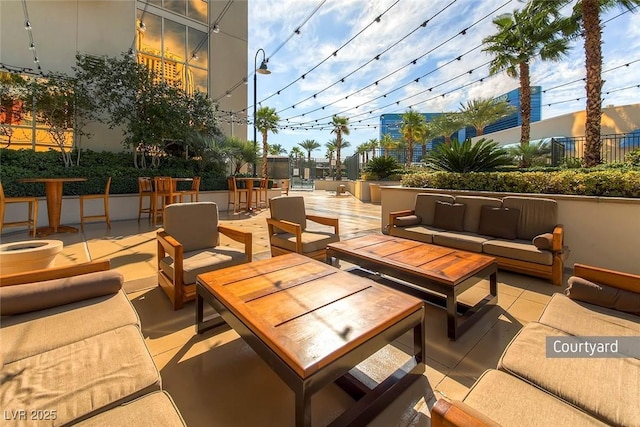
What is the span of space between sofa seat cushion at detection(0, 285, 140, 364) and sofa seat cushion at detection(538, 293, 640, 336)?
2.20 meters

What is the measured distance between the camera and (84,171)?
21.0ft

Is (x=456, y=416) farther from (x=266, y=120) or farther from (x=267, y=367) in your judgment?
(x=266, y=120)

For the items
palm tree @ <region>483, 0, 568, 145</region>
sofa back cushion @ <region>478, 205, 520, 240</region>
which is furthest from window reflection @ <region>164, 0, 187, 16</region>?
sofa back cushion @ <region>478, 205, 520, 240</region>

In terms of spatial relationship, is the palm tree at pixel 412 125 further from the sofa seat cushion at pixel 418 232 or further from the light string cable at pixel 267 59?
the sofa seat cushion at pixel 418 232

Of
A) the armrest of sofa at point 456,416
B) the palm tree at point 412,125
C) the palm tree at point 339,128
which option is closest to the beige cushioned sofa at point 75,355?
the armrest of sofa at point 456,416

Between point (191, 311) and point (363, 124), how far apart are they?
13.3 metres

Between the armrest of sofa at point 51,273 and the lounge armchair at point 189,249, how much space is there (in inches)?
21.2

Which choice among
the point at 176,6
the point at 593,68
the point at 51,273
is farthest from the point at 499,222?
the point at 176,6

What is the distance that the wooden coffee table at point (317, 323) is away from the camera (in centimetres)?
114

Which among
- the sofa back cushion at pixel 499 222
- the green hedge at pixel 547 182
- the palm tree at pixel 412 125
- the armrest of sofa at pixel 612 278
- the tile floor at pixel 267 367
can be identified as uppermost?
the palm tree at pixel 412 125

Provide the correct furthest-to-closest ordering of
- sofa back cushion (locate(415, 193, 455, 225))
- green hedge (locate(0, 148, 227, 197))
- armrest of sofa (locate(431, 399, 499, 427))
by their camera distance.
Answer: green hedge (locate(0, 148, 227, 197)) < sofa back cushion (locate(415, 193, 455, 225)) < armrest of sofa (locate(431, 399, 499, 427))

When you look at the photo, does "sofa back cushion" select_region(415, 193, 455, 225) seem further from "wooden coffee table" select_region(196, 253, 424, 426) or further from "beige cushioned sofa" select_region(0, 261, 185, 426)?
"beige cushioned sofa" select_region(0, 261, 185, 426)

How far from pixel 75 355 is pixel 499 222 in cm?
408

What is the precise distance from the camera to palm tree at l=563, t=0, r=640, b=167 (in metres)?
5.65
